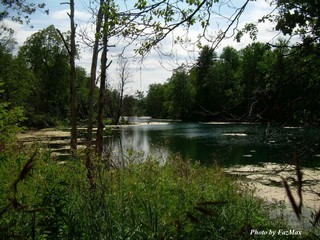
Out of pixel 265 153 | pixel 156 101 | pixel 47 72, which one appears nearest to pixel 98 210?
pixel 265 153

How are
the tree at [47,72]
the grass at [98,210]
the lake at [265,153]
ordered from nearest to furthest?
the grass at [98,210]
the lake at [265,153]
the tree at [47,72]

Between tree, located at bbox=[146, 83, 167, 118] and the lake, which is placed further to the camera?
tree, located at bbox=[146, 83, 167, 118]

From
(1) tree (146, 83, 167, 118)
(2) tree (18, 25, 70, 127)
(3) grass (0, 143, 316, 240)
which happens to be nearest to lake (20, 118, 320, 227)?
(3) grass (0, 143, 316, 240)

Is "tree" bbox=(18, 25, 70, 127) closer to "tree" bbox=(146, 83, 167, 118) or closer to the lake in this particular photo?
the lake

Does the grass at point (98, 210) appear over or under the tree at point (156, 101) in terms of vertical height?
under

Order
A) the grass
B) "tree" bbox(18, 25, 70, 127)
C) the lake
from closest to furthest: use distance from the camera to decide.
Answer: the grass < the lake < "tree" bbox(18, 25, 70, 127)

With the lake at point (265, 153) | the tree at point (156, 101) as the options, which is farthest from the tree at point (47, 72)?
the tree at point (156, 101)

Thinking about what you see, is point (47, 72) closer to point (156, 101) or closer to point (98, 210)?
point (98, 210)

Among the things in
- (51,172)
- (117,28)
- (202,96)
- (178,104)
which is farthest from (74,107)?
(178,104)

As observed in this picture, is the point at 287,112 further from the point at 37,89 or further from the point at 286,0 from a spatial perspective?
the point at 37,89

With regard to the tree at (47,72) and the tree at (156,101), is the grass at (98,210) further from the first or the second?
the tree at (156,101)

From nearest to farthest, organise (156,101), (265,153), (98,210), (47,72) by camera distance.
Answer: (98,210) → (265,153) → (47,72) → (156,101)

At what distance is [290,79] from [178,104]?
66.9m

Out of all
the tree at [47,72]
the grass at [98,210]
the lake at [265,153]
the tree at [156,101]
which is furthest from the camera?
the tree at [156,101]
